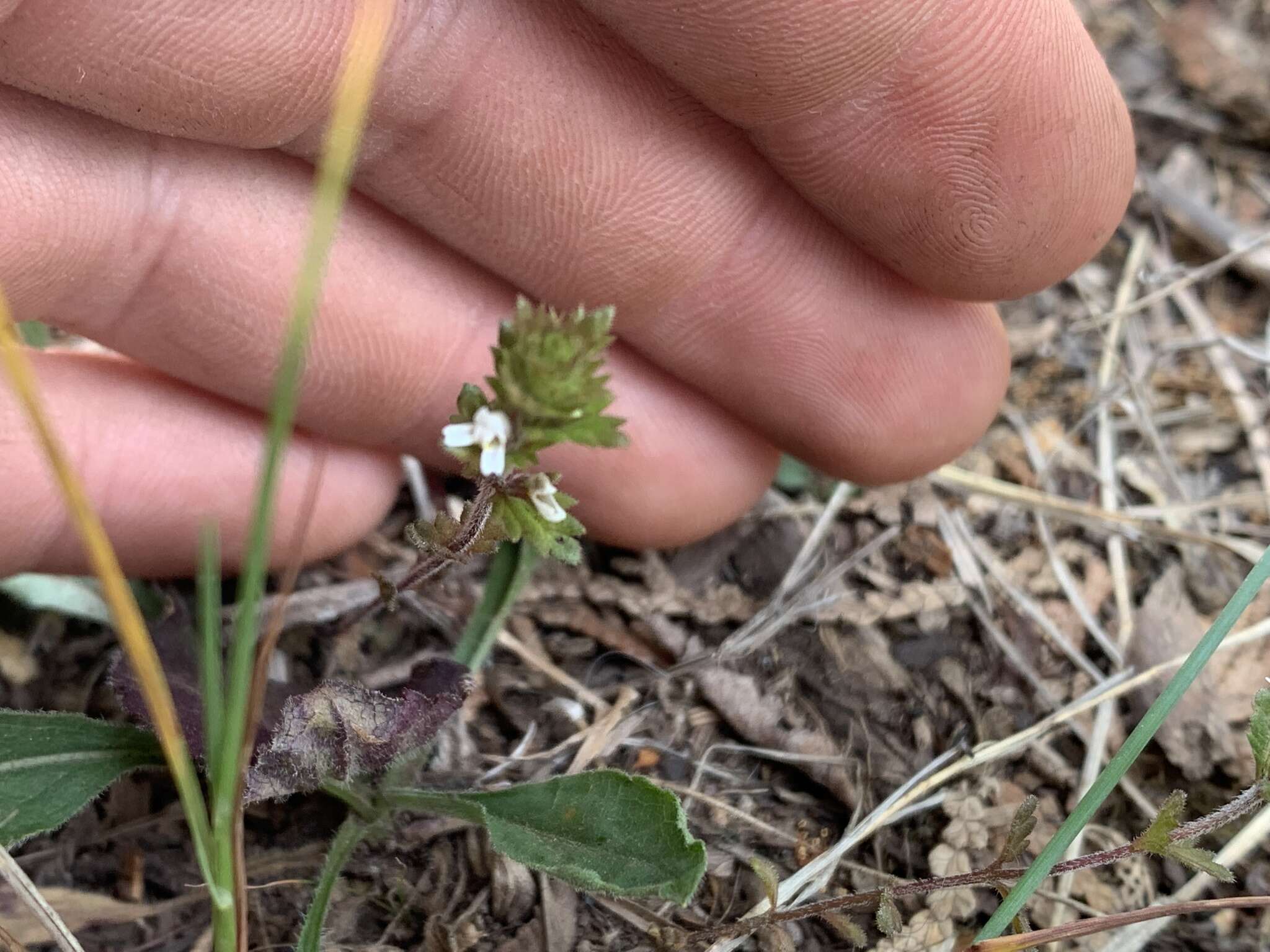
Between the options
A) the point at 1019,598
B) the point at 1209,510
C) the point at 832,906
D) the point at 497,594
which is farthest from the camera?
the point at 1209,510

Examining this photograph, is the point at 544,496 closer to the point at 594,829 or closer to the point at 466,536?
the point at 466,536

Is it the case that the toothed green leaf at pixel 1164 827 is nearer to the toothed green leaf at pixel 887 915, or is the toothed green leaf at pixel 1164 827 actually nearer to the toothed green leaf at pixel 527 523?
the toothed green leaf at pixel 887 915

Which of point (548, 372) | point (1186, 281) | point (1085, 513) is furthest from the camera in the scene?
point (1186, 281)

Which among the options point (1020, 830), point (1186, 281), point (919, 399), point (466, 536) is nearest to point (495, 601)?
point (466, 536)

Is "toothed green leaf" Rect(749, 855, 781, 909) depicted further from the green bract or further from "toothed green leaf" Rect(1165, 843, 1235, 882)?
the green bract

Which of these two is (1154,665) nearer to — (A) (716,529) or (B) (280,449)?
(A) (716,529)

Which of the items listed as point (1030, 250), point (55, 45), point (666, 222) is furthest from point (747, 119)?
point (55, 45)
